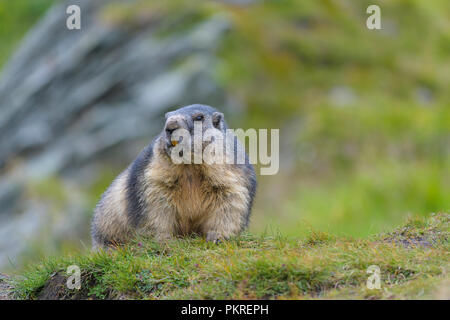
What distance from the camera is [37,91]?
77.4 feet

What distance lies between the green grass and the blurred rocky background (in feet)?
25.2

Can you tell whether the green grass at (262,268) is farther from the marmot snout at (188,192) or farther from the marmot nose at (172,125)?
the marmot nose at (172,125)

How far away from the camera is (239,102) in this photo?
70.5ft

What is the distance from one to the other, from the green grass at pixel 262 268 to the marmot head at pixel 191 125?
1.39m

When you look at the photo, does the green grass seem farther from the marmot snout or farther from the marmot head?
the marmot head

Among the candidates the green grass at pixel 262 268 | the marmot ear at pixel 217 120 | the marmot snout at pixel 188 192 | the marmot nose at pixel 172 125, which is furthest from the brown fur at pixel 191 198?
the marmot ear at pixel 217 120

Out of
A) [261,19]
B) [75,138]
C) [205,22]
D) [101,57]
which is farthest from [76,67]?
[261,19]

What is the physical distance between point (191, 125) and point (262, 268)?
229 cm

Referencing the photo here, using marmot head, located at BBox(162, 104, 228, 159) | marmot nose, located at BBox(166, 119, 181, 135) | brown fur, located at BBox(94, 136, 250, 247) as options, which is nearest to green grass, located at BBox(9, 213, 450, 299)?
brown fur, located at BBox(94, 136, 250, 247)

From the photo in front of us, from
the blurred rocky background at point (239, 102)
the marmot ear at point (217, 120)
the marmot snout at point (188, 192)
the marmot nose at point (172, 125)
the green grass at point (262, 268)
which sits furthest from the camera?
the blurred rocky background at point (239, 102)

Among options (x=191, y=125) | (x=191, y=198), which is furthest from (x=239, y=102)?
(x=191, y=125)

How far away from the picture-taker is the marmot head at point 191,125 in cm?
805

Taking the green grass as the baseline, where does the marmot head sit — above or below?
above

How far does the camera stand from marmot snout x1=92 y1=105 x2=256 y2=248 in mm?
8391
